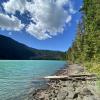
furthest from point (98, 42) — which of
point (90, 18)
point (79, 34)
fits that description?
point (79, 34)

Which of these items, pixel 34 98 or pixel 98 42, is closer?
pixel 34 98

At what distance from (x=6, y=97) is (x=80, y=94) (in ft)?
26.0

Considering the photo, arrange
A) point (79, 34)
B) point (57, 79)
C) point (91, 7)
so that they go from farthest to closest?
1. point (79, 34)
2. point (91, 7)
3. point (57, 79)

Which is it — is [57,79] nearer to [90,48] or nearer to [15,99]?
[15,99]

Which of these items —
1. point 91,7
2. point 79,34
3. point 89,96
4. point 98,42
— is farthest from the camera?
point 79,34

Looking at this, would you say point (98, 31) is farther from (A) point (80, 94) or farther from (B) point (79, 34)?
(B) point (79, 34)

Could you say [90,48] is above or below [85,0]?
below

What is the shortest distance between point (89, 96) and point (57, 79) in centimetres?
1755

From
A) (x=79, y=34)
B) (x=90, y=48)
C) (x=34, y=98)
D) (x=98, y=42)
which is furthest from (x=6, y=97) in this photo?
(x=79, y=34)

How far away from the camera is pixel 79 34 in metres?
77.6

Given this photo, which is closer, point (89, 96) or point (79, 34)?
point (89, 96)

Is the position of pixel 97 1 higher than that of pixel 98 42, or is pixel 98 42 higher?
pixel 97 1

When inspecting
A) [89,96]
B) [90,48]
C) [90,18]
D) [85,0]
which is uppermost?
[85,0]

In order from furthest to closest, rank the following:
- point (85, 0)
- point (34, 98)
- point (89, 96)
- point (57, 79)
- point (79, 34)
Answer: point (79, 34) → point (85, 0) → point (57, 79) → point (34, 98) → point (89, 96)
